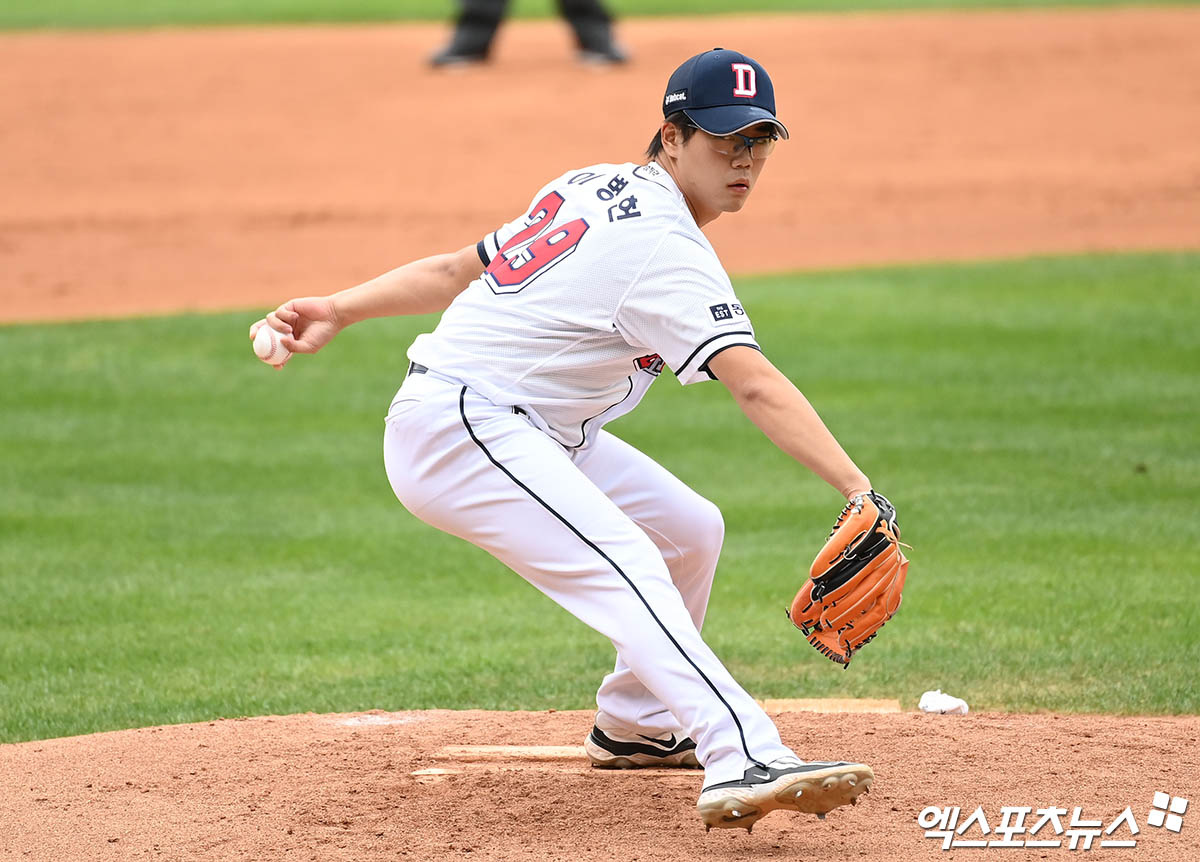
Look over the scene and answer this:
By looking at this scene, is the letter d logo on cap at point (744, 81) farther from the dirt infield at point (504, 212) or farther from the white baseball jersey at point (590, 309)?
the dirt infield at point (504, 212)

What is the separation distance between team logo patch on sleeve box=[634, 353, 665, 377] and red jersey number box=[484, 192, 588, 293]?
35cm

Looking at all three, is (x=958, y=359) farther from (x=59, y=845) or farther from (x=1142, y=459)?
(x=59, y=845)

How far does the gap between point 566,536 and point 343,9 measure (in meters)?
28.5

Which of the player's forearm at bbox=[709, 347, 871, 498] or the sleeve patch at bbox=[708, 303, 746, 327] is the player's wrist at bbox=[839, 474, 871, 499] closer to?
the player's forearm at bbox=[709, 347, 871, 498]

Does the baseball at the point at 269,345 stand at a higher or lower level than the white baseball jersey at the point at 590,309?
lower

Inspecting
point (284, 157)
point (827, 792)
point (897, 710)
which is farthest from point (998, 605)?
point (284, 157)

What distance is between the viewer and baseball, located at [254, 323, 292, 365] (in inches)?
187

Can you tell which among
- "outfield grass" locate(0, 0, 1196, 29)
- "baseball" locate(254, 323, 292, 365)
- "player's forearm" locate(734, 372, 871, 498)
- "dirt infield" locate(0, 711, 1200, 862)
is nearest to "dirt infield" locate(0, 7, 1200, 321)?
"outfield grass" locate(0, 0, 1196, 29)

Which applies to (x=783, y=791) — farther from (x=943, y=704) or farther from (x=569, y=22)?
(x=569, y=22)

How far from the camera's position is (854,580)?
13.4 feet

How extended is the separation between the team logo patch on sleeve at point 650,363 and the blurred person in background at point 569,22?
20.2m

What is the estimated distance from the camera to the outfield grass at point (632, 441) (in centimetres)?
643

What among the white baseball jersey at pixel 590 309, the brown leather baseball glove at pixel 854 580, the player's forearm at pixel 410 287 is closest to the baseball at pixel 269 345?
the player's forearm at pixel 410 287

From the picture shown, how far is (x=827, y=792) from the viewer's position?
12.9ft
